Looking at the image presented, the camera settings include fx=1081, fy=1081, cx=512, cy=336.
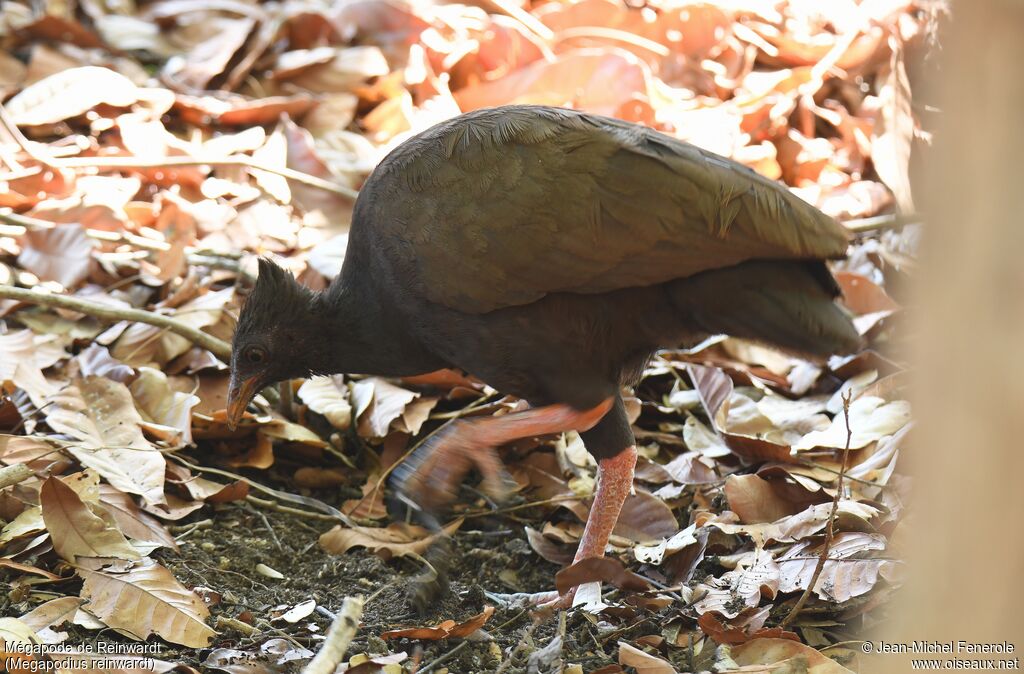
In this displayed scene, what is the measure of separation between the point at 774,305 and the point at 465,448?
1225 millimetres

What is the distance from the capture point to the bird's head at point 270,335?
4.24 metres

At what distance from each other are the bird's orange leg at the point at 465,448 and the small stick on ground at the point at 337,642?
103 cm

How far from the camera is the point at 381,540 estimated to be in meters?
4.21

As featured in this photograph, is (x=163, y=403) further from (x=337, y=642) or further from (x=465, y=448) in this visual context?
(x=337, y=642)

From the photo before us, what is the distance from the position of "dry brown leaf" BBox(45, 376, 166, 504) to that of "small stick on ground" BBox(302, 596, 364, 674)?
54.0 inches

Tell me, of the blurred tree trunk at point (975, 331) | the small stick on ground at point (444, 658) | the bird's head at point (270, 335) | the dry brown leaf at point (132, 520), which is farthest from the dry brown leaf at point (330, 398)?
the blurred tree trunk at point (975, 331)

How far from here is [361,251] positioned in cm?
406

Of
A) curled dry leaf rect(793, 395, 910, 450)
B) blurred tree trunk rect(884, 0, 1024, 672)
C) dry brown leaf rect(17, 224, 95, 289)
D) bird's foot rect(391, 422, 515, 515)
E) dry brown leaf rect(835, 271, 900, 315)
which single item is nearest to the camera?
blurred tree trunk rect(884, 0, 1024, 672)

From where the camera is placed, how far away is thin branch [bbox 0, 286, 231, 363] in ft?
15.3

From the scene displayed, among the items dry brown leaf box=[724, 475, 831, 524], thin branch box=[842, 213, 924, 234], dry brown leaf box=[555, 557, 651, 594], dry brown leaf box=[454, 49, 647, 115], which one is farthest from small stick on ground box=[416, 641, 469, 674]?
dry brown leaf box=[454, 49, 647, 115]

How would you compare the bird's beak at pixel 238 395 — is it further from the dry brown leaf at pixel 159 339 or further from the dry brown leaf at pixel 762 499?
the dry brown leaf at pixel 762 499

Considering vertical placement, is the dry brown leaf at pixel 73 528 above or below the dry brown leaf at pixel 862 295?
below

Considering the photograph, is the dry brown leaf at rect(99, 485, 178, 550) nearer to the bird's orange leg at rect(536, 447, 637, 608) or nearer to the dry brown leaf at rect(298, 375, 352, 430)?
the dry brown leaf at rect(298, 375, 352, 430)

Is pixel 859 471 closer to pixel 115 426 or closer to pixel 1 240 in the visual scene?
pixel 115 426
